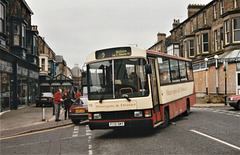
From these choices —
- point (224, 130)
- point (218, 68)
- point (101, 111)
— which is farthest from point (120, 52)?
point (218, 68)

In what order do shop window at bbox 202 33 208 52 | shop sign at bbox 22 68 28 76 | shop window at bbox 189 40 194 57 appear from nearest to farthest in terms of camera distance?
shop sign at bbox 22 68 28 76 → shop window at bbox 202 33 208 52 → shop window at bbox 189 40 194 57

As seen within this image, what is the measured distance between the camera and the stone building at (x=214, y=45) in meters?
26.4

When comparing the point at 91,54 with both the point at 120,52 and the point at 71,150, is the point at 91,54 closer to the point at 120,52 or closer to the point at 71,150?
the point at 120,52

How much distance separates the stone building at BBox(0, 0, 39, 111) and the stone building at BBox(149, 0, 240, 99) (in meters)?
17.8

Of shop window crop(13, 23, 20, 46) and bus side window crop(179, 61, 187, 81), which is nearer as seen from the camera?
bus side window crop(179, 61, 187, 81)

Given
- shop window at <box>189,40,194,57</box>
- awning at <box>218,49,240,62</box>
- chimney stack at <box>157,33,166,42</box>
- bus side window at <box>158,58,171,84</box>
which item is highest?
chimney stack at <box>157,33,166,42</box>

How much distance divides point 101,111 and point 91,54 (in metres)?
2.13

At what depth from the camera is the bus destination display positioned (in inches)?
359

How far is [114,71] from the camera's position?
9.02 meters

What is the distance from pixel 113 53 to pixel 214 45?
986 inches

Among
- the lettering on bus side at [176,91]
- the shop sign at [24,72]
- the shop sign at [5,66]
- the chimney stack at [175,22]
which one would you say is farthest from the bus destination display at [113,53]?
the chimney stack at [175,22]

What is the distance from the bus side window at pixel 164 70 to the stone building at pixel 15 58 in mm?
13559

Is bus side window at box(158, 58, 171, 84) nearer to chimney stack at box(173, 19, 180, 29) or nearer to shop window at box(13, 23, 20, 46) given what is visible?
shop window at box(13, 23, 20, 46)

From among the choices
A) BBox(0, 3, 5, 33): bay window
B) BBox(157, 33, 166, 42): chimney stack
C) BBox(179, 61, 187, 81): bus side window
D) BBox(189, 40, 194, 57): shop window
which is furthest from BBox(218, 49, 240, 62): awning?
BBox(157, 33, 166, 42): chimney stack
